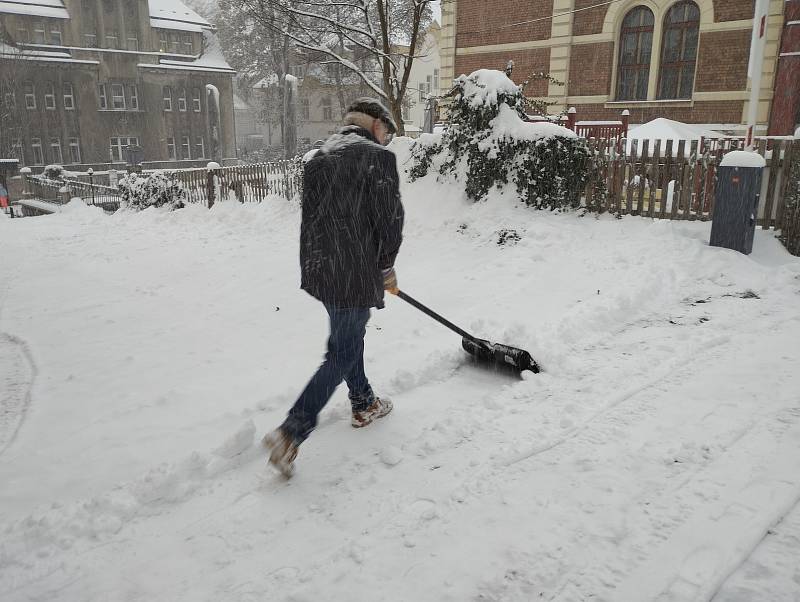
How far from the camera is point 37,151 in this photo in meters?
32.8

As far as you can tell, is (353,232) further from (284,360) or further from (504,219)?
(504,219)

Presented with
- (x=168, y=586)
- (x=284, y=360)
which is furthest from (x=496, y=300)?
(x=168, y=586)

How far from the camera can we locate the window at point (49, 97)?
1294 inches

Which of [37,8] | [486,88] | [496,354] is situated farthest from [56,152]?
[496,354]

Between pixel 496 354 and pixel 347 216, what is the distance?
1.77 meters

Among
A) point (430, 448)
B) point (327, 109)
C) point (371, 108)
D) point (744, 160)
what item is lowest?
point (430, 448)

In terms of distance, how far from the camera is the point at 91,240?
11133mm

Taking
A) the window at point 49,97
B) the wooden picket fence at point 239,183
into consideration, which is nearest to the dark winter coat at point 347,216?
the wooden picket fence at point 239,183

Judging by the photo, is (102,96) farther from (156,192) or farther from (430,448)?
(430,448)

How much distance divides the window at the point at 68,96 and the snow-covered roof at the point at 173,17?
24.7 feet

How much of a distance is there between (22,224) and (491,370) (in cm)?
1467

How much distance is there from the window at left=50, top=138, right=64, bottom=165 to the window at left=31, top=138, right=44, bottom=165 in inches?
21.1

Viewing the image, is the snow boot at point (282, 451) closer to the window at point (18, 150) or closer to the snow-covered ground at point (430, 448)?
the snow-covered ground at point (430, 448)

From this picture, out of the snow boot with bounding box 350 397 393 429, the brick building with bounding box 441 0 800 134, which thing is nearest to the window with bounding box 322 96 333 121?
the brick building with bounding box 441 0 800 134
